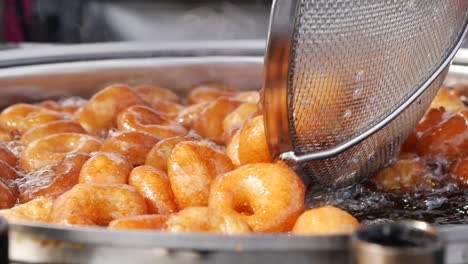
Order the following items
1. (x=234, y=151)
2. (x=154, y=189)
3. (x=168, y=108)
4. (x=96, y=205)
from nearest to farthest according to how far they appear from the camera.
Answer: (x=96, y=205)
(x=154, y=189)
(x=234, y=151)
(x=168, y=108)

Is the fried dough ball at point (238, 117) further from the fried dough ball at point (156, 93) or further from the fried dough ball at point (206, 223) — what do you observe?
the fried dough ball at point (206, 223)

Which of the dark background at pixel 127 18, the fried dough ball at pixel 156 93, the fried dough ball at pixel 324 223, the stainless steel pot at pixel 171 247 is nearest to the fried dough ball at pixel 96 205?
the stainless steel pot at pixel 171 247

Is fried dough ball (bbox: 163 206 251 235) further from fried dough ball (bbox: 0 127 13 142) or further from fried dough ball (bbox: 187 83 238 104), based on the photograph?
fried dough ball (bbox: 187 83 238 104)

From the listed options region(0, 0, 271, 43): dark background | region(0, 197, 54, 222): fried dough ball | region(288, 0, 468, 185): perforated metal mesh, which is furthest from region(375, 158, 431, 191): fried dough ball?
region(0, 0, 271, 43): dark background

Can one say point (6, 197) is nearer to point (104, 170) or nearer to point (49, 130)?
point (104, 170)

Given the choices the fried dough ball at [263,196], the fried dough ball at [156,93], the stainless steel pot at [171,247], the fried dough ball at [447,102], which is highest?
the stainless steel pot at [171,247]

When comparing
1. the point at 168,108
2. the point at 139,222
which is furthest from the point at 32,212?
the point at 168,108
